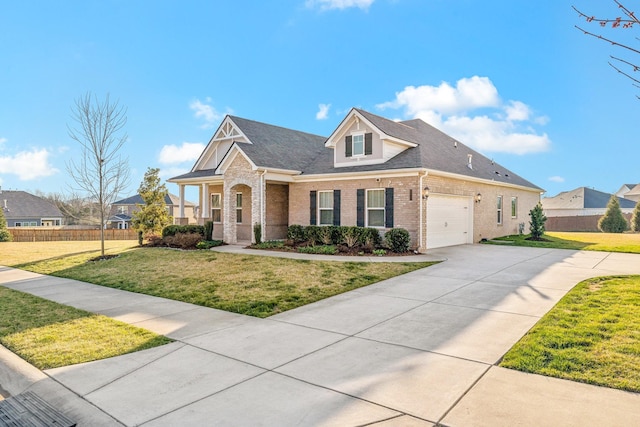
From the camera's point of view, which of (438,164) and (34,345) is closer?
(34,345)

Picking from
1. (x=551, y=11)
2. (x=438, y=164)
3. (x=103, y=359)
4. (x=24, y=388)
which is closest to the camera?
(x=24, y=388)

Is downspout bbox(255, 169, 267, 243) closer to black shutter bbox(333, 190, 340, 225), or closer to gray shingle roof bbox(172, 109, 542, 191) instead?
gray shingle roof bbox(172, 109, 542, 191)

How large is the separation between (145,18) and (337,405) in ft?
52.5

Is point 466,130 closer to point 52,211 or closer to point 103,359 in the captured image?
point 103,359

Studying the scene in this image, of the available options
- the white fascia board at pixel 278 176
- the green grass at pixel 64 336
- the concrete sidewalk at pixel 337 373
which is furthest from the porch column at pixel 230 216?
the green grass at pixel 64 336

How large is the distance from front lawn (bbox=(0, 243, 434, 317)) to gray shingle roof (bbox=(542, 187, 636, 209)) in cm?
4773

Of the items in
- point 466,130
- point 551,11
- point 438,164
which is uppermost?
point 466,130

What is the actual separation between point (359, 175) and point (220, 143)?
950 centimetres

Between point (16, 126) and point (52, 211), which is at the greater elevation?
point (16, 126)

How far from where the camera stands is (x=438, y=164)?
54.9ft

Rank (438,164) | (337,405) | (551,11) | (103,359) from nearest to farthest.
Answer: (337,405), (103,359), (551,11), (438,164)

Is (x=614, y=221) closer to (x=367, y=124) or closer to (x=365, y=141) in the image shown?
(x=365, y=141)

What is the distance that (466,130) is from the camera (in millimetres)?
24812

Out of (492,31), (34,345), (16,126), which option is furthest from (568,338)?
(16,126)
